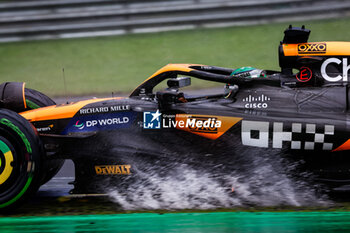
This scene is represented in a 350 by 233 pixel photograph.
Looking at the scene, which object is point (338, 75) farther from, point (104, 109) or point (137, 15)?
point (137, 15)

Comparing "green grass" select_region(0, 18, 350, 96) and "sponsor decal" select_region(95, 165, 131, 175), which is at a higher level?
"green grass" select_region(0, 18, 350, 96)

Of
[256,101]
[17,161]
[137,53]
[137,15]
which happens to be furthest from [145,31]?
[17,161]

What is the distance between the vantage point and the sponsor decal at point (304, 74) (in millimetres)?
4730

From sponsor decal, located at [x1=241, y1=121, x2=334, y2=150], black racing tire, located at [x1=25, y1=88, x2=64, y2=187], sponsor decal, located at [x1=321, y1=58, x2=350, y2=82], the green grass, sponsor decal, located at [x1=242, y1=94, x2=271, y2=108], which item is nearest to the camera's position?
sponsor decal, located at [x1=241, y1=121, x2=334, y2=150]

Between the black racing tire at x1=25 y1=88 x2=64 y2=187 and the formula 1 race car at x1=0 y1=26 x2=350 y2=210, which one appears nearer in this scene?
the formula 1 race car at x1=0 y1=26 x2=350 y2=210

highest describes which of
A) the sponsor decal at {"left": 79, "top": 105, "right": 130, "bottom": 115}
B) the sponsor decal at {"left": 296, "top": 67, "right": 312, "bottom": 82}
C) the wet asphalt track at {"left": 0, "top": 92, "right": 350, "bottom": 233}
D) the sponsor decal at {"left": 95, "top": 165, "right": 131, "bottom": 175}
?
the sponsor decal at {"left": 296, "top": 67, "right": 312, "bottom": 82}

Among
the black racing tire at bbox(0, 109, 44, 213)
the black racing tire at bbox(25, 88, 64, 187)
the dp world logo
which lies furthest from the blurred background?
the black racing tire at bbox(0, 109, 44, 213)

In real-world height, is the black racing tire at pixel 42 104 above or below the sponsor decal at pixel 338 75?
below

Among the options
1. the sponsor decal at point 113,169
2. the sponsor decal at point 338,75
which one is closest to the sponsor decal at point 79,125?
the sponsor decal at point 113,169

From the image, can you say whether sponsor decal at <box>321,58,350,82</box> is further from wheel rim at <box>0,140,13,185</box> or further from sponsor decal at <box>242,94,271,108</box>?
wheel rim at <box>0,140,13,185</box>

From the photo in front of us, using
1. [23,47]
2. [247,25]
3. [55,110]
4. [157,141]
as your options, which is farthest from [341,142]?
[23,47]

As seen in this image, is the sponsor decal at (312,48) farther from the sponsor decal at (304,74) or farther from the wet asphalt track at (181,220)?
the wet asphalt track at (181,220)

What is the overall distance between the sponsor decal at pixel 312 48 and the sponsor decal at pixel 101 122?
1655mm

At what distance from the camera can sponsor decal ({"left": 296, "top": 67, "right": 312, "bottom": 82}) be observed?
4730 millimetres
